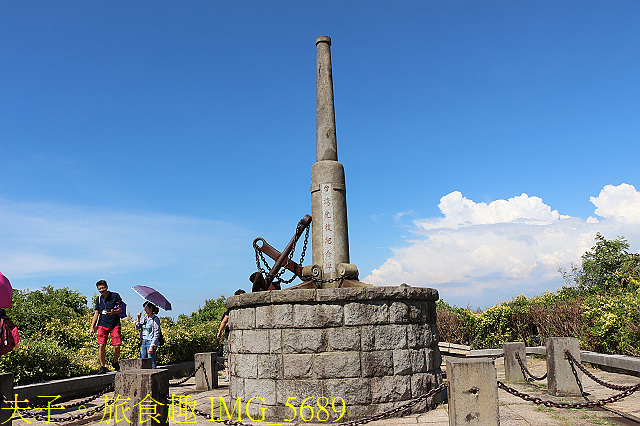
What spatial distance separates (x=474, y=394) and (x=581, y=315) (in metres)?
9.59

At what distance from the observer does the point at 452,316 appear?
15.2m

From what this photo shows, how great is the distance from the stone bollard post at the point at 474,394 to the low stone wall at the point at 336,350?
201cm

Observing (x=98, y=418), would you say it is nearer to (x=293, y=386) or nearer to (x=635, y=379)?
(x=293, y=386)

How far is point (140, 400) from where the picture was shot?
419 cm

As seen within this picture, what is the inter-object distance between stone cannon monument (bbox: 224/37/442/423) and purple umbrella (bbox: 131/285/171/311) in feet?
25.0

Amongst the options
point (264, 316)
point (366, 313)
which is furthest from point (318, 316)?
point (264, 316)

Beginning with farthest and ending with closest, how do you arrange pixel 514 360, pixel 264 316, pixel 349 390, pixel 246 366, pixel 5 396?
pixel 514 360 → pixel 246 366 → pixel 264 316 → pixel 349 390 → pixel 5 396

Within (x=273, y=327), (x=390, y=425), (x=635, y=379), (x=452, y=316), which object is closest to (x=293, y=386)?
(x=273, y=327)

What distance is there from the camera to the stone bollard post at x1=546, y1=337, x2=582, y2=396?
6.93 m

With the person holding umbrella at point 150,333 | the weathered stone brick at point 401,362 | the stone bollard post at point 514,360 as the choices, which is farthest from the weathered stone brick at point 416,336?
the person holding umbrella at point 150,333

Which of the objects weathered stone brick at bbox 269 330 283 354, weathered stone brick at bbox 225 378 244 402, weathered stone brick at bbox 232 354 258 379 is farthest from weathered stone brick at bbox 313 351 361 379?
weathered stone brick at bbox 225 378 244 402

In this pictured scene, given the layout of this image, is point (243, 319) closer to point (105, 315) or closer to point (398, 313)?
point (398, 313)

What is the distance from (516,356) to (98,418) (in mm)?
7159

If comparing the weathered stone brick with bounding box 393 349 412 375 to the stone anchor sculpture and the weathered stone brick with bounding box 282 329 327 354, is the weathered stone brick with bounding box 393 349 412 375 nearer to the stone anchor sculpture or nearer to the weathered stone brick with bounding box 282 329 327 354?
the weathered stone brick with bounding box 282 329 327 354
